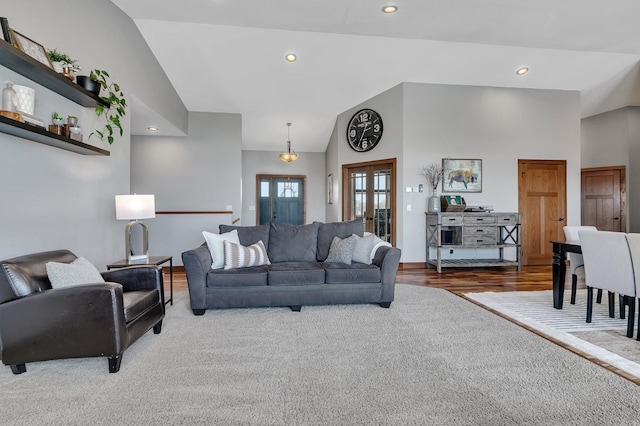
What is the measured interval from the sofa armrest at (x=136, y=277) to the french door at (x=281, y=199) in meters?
6.03

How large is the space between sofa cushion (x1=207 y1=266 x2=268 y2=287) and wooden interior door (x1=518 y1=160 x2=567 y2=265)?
5.00 meters

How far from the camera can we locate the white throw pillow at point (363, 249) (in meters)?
3.72

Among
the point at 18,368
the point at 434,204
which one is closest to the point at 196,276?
the point at 18,368

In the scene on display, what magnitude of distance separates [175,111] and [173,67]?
0.73 metres

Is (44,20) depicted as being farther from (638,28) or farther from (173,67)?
(638,28)

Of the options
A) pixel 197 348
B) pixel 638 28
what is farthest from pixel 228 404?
pixel 638 28

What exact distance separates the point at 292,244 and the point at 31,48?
9.28 ft

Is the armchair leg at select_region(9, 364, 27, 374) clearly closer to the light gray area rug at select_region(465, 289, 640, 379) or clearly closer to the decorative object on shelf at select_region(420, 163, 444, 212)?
the light gray area rug at select_region(465, 289, 640, 379)

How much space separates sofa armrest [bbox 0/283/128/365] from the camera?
2.05 m

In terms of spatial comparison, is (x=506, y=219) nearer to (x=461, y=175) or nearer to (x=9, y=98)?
(x=461, y=175)

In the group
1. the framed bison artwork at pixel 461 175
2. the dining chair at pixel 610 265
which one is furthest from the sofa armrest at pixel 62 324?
the framed bison artwork at pixel 461 175

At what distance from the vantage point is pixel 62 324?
209 centimetres

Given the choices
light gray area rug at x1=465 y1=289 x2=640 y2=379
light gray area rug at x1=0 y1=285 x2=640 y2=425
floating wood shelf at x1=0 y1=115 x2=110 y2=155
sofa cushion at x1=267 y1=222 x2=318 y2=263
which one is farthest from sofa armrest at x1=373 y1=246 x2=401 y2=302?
floating wood shelf at x1=0 y1=115 x2=110 y2=155

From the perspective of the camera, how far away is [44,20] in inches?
105
